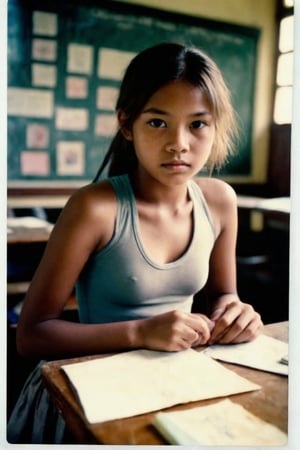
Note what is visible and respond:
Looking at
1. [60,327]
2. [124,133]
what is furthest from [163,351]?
[124,133]

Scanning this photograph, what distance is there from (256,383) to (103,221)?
400mm

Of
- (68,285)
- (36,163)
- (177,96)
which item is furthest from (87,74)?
(68,285)

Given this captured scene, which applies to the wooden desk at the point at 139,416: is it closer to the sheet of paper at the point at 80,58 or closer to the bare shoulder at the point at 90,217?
the bare shoulder at the point at 90,217

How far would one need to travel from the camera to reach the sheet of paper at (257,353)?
2.19 feet

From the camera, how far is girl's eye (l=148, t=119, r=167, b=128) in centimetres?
81

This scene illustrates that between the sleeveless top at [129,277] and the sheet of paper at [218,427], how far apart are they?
0.34 m

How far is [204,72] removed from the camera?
855 mm

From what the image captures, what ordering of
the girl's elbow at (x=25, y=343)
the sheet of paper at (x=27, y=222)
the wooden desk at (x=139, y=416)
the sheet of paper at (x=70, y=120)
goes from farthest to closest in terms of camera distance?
1. the sheet of paper at (x=70, y=120)
2. the sheet of paper at (x=27, y=222)
3. the girl's elbow at (x=25, y=343)
4. the wooden desk at (x=139, y=416)

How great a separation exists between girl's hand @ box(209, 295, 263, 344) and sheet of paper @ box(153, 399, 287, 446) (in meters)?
0.19

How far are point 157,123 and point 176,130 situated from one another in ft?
0.14

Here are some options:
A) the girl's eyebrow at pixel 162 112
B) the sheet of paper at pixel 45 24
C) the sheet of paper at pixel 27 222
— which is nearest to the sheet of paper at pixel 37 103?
the sheet of paper at pixel 45 24

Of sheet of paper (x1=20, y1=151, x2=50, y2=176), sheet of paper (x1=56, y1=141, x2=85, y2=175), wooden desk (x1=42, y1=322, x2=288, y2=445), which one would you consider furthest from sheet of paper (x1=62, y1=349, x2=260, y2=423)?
sheet of paper (x1=56, y1=141, x2=85, y2=175)

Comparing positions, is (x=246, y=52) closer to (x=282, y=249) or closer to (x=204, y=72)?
(x=282, y=249)

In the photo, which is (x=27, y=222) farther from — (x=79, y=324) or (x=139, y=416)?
(x=139, y=416)
